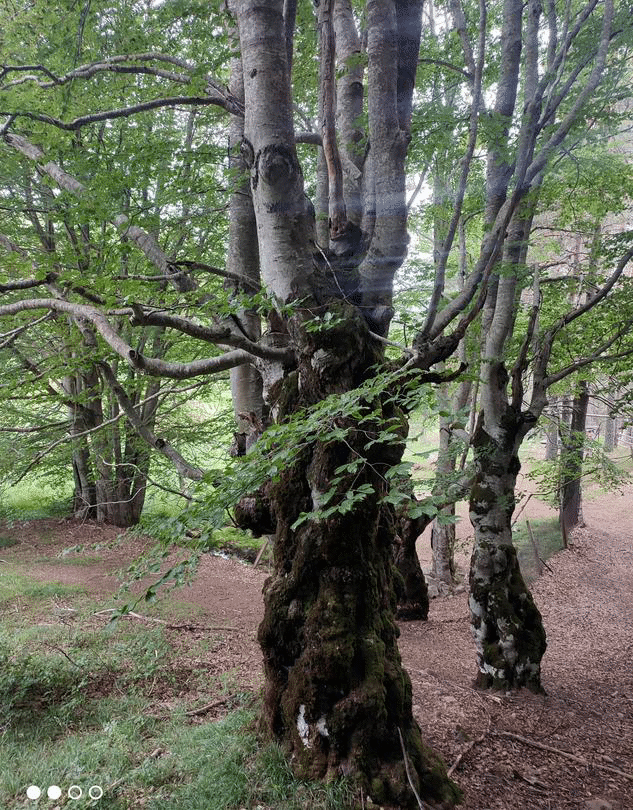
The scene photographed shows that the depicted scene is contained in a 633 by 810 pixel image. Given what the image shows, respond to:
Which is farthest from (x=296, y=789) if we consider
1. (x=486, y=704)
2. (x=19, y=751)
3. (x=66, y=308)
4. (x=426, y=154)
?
(x=426, y=154)

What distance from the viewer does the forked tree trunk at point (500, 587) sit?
5.36m

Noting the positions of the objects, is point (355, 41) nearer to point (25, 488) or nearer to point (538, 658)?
point (538, 658)

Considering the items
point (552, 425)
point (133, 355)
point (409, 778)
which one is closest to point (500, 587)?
point (409, 778)

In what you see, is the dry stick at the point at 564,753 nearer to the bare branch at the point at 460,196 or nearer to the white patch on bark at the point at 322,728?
the white patch on bark at the point at 322,728

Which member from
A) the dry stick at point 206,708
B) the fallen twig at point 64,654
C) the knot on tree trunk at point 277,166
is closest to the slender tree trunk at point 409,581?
the dry stick at point 206,708

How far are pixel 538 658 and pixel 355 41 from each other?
21.9 ft

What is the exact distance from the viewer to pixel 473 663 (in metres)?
6.87

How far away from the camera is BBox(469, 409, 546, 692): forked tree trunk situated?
536 cm

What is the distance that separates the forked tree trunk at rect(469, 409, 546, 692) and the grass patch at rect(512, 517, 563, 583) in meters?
6.68

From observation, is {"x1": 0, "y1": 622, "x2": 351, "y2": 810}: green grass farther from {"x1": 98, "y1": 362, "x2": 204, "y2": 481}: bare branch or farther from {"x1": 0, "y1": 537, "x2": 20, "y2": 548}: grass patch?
{"x1": 0, "y1": 537, "x2": 20, "y2": 548}: grass patch

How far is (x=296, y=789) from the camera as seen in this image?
9.97 ft

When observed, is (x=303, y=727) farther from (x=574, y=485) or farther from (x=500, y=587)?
(x=574, y=485)

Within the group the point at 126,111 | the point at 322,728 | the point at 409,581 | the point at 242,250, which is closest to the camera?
the point at 322,728

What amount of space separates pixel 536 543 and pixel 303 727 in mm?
11934
